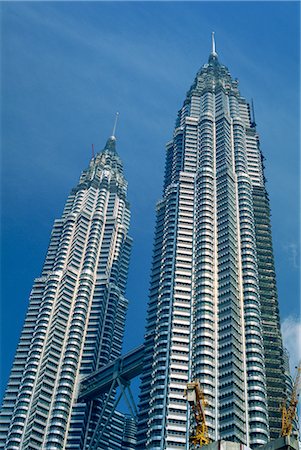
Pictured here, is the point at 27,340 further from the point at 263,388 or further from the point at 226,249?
the point at 263,388

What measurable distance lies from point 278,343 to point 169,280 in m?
33.0

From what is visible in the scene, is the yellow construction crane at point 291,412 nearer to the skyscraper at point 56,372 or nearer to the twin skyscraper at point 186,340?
the twin skyscraper at point 186,340

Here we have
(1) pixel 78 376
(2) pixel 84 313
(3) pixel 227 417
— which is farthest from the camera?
(2) pixel 84 313

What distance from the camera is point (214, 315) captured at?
6093 inches

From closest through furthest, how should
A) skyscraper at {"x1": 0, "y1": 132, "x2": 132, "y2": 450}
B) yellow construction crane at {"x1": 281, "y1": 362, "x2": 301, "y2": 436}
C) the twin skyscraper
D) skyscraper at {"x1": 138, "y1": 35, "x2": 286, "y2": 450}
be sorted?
1. yellow construction crane at {"x1": 281, "y1": 362, "x2": 301, "y2": 436}
2. skyscraper at {"x1": 138, "y1": 35, "x2": 286, "y2": 450}
3. the twin skyscraper
4. skyscraper at {"x1": 0, "y1": 132, "x2": 132, "y2": 450}

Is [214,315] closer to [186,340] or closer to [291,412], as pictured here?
→ [186,340]

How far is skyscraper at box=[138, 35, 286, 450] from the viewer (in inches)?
5330

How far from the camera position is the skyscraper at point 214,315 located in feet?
444

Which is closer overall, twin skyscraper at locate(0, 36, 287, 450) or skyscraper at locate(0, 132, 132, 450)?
twin skyscraper at locate(0, 36, 287, 450)

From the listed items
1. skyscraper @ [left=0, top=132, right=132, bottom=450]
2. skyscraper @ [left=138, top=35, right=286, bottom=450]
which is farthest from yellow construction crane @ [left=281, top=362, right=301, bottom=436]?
skyscraper @ [left=0, top=132, right=132, bottom=450]

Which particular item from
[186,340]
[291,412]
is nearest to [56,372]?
[186,340]

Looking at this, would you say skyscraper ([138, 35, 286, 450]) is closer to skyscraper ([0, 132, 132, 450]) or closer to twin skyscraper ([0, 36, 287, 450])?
twin skyscraper ([0, 36, 287, 450])

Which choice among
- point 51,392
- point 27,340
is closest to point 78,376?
point 51,392

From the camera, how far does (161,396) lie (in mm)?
140250
